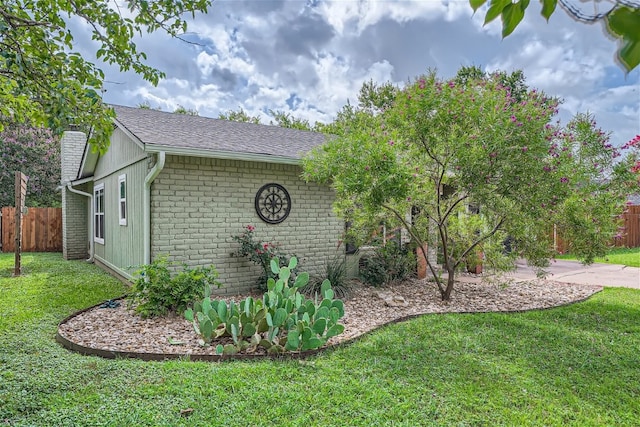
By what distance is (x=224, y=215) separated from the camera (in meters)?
6.93

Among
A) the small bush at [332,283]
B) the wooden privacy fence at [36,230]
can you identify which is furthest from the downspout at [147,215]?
the wooden privacy fence at [36,230]

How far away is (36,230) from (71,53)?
42.9 feet

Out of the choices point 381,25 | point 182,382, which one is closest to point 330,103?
point 381,25

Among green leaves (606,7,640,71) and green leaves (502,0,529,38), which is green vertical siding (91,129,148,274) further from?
green leaves (606,7,640,71)

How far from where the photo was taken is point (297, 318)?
416 cm

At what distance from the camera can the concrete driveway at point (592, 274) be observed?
8500 millimetres

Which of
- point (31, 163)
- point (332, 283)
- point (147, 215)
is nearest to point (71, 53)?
point (147, 215)

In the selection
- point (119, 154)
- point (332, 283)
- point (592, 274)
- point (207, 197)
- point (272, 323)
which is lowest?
point (592, 274)

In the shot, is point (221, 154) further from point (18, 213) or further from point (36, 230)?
point (36, 230)

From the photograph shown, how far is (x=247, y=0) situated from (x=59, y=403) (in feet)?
17.0

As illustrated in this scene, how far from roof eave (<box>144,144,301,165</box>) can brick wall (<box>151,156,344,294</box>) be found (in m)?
0.41

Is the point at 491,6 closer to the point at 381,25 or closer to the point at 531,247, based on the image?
the point at 531,247

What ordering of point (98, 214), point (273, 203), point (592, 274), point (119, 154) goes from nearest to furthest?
point (273, 203), point (119, 154), point (592, 274), point (98, 214)

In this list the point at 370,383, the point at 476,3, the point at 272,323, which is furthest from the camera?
the point at 272,323
